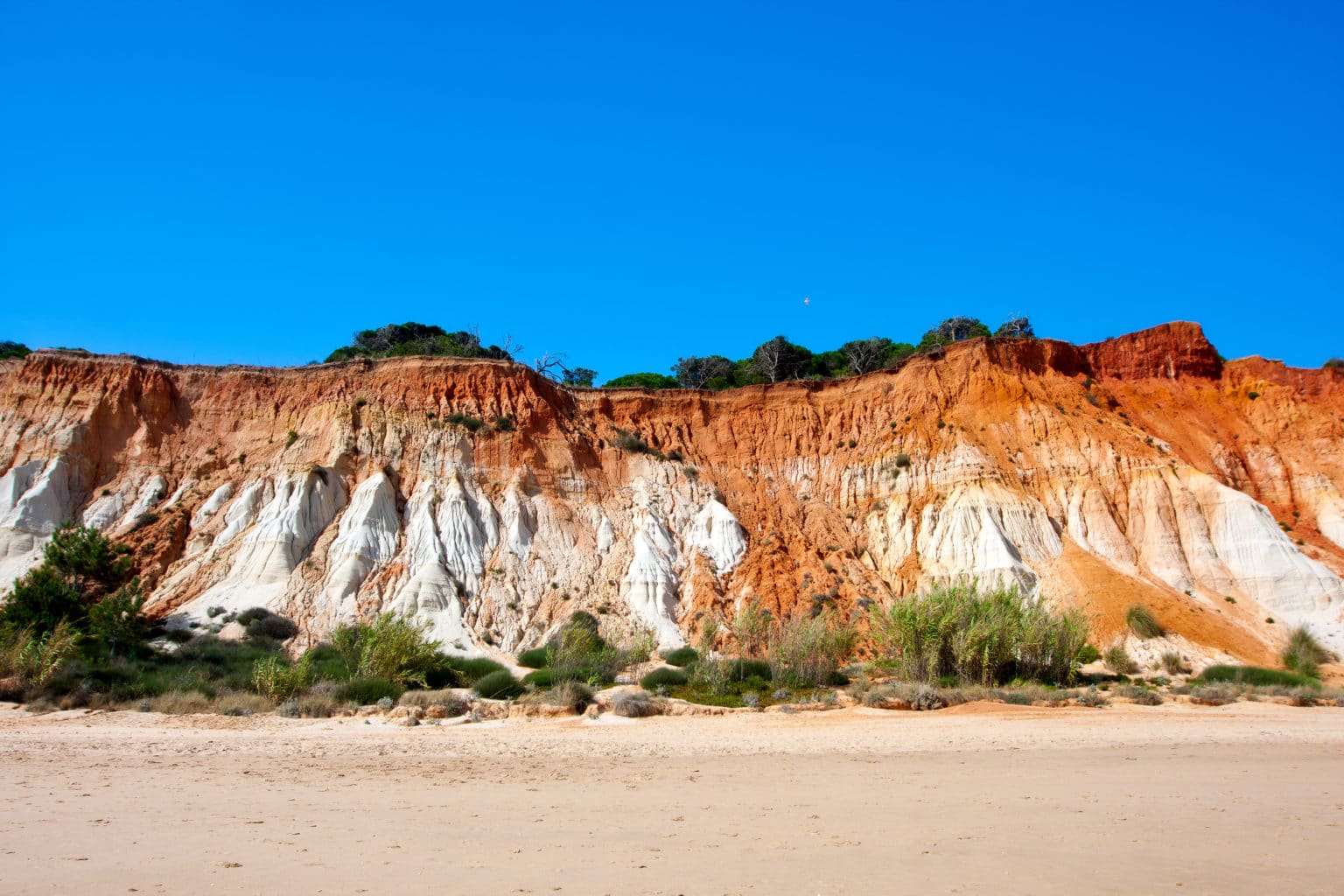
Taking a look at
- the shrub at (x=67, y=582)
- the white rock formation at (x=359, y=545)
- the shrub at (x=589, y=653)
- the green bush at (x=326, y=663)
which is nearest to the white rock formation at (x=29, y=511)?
the shrub at (x=67, y=582)

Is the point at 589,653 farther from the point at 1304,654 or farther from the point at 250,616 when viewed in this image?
the point at 1304,654

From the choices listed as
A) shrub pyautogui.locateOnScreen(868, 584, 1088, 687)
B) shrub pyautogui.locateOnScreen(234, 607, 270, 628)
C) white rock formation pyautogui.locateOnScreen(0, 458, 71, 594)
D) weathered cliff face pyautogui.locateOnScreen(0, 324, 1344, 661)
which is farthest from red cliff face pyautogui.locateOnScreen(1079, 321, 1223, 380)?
white rock formation pyautogui.locateOnScreen(0, 458, 71, 594)

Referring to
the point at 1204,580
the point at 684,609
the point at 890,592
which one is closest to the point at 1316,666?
the point at 1204,580

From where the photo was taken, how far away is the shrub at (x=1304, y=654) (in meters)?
27.0

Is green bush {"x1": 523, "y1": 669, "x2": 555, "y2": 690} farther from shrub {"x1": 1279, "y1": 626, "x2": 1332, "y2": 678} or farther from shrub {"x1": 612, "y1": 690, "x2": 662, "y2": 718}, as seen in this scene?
shrub {"x1": 1279, "y1": 626, "x2": 1332, "y2": 678}

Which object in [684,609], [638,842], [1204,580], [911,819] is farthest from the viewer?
[684,609]

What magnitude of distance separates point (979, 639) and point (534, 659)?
575 inches

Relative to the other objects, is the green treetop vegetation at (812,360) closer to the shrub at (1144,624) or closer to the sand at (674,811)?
the shrub at (1144,624)

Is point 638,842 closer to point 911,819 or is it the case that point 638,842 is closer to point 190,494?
point 911,819

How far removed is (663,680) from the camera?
24.6 meters

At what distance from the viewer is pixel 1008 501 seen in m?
35.9

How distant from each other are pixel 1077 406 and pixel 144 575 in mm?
40572

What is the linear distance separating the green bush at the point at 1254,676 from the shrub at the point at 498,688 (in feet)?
66.0

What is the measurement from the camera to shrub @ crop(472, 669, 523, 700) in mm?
22859
